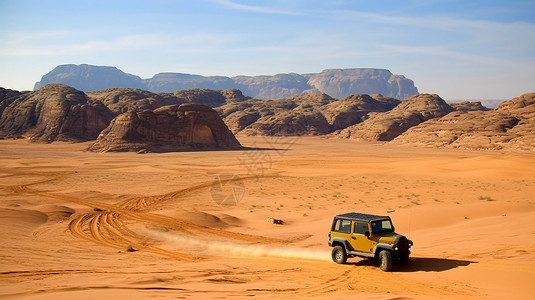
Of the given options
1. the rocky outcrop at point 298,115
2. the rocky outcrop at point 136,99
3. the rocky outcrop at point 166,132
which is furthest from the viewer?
the rocky outcrop at point 298,115

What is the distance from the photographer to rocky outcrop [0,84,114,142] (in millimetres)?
89312

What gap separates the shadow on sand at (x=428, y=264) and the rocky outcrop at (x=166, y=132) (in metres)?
61.6

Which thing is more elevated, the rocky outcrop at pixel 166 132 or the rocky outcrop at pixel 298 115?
the rocky outcrop at pixel 298 115

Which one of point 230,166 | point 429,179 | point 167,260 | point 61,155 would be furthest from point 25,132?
point 167,260

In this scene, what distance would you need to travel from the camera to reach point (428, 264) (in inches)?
492

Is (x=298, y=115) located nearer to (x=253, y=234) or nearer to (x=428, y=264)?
(x=253, y=234)

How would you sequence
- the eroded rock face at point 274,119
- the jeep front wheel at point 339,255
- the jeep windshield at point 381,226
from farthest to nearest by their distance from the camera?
1. the eroded rock face at point 274,119
2. the jeep front wheel at point 339,255
3. the jeep windshield at point 381,226

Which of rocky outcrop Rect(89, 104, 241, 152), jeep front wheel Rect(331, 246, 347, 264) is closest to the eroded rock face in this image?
rocky outcrop Rect(89, 104, 241, 152)

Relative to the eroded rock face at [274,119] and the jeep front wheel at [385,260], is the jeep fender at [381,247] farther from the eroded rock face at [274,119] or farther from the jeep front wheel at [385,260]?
the eroded rock face at [274,119]

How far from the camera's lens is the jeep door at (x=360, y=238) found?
12590 mm

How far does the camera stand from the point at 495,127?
87.1m

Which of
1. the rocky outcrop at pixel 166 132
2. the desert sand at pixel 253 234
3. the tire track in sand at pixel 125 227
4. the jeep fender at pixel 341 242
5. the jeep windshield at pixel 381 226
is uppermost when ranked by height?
the rocky outcrop at pixel 166 132

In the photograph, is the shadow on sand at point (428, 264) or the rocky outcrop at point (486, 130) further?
the rocky outcrop at point (486, 130)

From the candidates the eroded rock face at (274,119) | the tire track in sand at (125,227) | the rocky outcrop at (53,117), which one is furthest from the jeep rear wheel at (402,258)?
the eroded rock face at (274,119)
